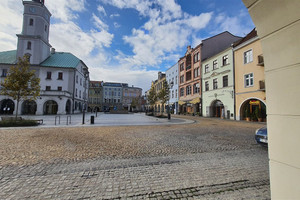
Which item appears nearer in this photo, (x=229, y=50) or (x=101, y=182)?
(x=101, y=182)

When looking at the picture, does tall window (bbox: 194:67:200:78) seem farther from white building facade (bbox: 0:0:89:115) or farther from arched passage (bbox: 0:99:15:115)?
arched passage (bbox: 0:99:15:115)

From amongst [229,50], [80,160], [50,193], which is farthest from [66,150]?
[229,50]

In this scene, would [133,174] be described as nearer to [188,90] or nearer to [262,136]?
[262,136]

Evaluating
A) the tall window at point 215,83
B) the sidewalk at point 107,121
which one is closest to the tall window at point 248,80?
the tall window at point 215,83

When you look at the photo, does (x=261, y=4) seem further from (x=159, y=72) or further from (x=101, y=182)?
(x=159, y=72)

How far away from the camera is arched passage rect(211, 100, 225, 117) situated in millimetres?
23758

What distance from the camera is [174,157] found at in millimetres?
4582

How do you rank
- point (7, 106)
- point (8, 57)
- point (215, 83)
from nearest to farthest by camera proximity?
point (215, 83) < point (7, 106) < point (8, 57)

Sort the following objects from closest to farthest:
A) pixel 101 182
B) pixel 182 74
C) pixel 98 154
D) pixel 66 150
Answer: pixel 101 182, pixel 98 154, pixel 66 150, pixel 182 74

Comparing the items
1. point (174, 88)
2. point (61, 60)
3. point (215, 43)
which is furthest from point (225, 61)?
Answer: point (61, 60)

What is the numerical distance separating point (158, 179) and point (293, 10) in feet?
11.6

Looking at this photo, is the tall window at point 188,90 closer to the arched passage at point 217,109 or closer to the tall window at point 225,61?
the arched passage at point 217,109

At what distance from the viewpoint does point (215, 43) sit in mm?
29141

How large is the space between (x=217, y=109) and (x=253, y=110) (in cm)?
664
